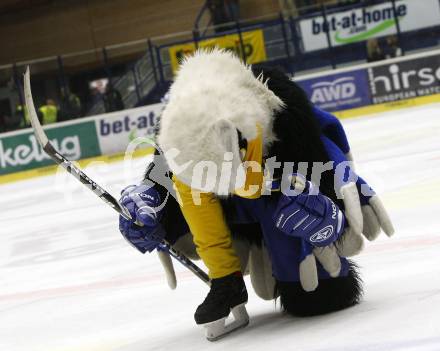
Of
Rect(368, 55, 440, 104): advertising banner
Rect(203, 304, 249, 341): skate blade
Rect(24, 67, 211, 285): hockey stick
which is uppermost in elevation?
Rect(24, 67, 211, 285): hockey stick

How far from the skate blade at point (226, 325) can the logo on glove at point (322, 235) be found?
343mm

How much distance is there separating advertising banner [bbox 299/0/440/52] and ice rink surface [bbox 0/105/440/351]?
28.1 ft

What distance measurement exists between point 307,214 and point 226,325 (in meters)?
0.48

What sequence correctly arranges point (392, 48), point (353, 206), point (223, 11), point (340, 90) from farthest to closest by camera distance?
point (223, 11) → point (392, 48) → point (340, 90) → point (353, 206)

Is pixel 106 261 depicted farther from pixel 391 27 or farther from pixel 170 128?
pixel 391 27

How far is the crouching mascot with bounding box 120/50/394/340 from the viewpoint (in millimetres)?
2352

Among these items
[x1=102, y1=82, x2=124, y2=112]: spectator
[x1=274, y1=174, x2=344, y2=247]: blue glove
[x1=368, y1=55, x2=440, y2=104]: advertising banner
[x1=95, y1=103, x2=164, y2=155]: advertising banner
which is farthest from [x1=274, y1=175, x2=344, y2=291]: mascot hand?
[x1=102, y1=82, x2=124, y2=112]: spectator

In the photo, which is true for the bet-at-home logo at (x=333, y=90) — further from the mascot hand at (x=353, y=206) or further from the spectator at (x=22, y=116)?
the mascot hand at (x=353, y=206)

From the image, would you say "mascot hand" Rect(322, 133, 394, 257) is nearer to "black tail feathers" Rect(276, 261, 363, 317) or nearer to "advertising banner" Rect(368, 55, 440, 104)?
"black tail feathers" Rect(276, 261, 363, 317)

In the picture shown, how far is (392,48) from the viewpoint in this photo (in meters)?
15.0

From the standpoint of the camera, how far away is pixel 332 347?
83.6 inches

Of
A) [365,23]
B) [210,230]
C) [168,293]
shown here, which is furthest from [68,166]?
[365,23]

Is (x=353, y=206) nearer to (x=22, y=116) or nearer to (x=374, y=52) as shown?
(x=374, y=52)

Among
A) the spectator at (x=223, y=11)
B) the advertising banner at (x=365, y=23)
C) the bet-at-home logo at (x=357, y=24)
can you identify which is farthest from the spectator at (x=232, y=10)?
the bet-at-home logo at (x=357, y=24)
